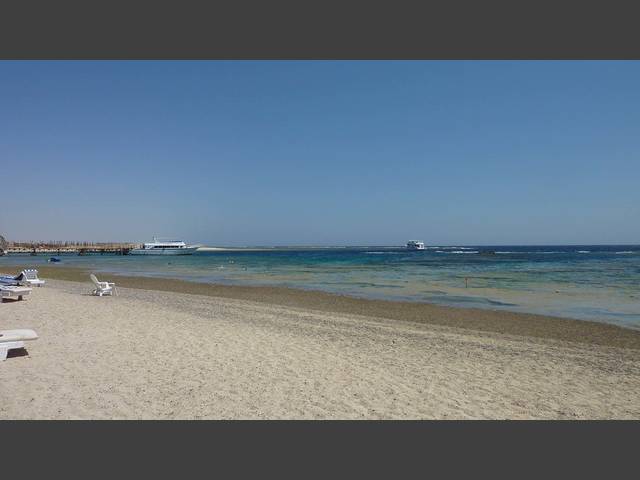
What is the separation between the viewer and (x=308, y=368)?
714cm

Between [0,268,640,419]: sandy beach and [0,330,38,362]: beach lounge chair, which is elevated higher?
[0,330,38,362]: beach lounge chair

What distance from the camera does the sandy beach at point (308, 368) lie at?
17.9ft

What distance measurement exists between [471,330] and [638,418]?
6.20 meters

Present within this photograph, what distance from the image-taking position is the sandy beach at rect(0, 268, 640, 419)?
215 inches

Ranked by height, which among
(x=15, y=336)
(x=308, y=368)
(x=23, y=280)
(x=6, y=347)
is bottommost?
(x=308, y=368)

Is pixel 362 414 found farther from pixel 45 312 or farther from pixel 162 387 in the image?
pixel 45 312

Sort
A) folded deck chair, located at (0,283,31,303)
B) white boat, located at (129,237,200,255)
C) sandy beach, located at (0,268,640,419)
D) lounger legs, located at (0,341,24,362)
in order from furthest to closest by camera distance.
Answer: white boat, located at (129,237,200,255) → folded deck chair, located at (0,283,31,303) → lounger legs, located at (0,341,24,362) → sandy beach, located at (0,268,640,419)

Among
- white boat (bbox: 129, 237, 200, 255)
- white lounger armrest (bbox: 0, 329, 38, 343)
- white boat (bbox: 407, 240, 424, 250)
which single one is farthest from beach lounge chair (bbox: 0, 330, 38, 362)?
white boat (bbox: 407, 240, 424, 250)

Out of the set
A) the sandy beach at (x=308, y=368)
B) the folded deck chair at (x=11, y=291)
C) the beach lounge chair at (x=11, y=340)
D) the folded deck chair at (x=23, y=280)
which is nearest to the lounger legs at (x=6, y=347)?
the beach lounge chair at (x=11, y=340)

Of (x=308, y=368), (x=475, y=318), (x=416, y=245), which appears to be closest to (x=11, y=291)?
(x=308, y=368)

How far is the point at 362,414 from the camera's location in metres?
A: 5.28

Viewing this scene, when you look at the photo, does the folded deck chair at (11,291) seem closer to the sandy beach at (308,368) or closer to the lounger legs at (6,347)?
the sandy beach at (308,368)

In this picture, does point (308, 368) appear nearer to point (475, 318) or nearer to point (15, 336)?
point (15, 336)

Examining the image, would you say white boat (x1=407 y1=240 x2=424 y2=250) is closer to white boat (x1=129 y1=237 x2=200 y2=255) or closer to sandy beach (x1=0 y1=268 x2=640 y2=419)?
white boat (x1=129 y1=237 x2=200 y2=255)
